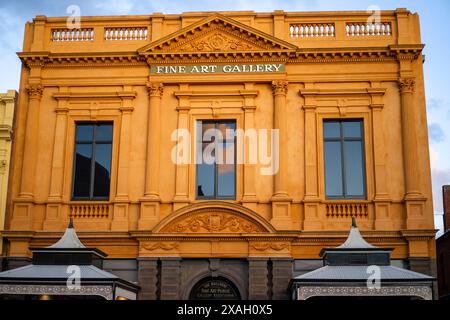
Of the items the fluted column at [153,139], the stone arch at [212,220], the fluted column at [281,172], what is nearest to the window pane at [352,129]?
the fluted column at [281,172]

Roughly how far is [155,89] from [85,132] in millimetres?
3396

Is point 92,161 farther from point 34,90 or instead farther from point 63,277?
point 63,277

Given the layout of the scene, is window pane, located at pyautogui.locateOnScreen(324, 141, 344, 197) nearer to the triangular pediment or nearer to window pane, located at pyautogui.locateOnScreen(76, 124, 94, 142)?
the triangular pediment

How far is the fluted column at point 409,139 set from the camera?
23562 millimetres

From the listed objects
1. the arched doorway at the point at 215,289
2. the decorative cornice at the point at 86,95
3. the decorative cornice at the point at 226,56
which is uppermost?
the decorative cornice at the point at 226,56

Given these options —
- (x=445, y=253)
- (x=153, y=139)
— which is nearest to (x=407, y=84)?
(x=153, y=139)

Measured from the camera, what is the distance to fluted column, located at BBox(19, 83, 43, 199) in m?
24.6

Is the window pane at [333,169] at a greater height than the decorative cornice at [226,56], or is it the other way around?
the decorative cornice at [226,56]

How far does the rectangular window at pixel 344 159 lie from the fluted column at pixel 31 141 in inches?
455

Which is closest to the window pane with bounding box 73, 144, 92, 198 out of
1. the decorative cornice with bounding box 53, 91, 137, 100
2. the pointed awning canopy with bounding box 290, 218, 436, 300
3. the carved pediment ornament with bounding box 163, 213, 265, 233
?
the decorative cornice with bounding box 53, 91, 137, 100

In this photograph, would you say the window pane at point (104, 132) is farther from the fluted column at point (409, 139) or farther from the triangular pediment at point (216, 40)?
the fluted column at point (409, 139)

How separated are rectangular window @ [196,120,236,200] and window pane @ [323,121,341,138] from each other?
3624 millimetres

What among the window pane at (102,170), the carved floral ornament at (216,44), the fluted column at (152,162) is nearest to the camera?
the fluted column at (152,162)

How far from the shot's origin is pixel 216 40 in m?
25.6
